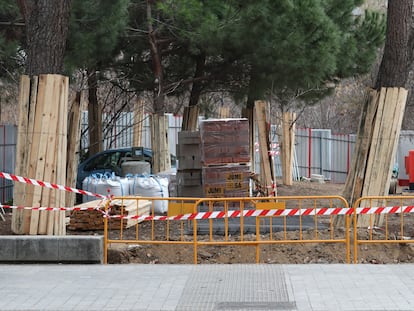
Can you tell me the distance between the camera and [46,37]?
41.7ft

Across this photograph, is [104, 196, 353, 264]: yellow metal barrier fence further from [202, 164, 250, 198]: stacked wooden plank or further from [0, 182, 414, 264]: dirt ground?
[202, 164, 250, 198]: stacked wooden plank

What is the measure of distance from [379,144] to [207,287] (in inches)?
232

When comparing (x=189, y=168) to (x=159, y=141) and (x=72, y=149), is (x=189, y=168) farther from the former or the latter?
(x=72, y=149)

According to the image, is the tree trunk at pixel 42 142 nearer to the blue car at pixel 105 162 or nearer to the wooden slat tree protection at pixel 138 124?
the blue car at pixel 105 162

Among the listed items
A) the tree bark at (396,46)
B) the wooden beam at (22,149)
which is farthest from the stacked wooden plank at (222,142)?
the wooden beam at (22,149)

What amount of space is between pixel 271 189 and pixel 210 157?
2975mm

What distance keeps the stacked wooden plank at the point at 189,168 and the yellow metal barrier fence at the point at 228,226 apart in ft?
7.28

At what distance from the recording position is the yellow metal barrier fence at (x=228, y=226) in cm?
1159

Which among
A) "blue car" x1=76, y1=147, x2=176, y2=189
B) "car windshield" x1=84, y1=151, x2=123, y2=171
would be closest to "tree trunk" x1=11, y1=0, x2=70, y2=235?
"blue car" x1=76, y1=147, x2=176, y2=189

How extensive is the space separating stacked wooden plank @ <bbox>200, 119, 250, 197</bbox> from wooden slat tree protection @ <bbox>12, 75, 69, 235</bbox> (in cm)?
551

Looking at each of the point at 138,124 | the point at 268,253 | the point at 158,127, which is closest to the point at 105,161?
the point at 158,127

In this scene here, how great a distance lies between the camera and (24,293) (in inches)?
371

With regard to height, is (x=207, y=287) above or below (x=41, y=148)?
below

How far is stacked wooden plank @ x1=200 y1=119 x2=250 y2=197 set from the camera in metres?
17.5
